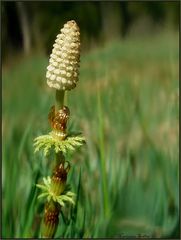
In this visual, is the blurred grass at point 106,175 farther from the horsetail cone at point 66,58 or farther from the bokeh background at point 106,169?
the horsetail cone at point 66,58

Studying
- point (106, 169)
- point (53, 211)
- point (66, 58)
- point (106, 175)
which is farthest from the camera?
point (106, 169)

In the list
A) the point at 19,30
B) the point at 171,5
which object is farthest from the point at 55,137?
the point at 171,5

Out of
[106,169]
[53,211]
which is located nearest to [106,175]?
[106,169]

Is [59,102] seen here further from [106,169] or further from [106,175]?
[106,169]

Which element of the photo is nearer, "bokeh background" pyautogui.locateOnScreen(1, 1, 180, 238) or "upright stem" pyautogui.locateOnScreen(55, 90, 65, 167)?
"upright stem" pyautogui.locateOnScreen(55, 90, 65, 167)

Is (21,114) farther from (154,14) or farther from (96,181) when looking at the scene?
(154,14)

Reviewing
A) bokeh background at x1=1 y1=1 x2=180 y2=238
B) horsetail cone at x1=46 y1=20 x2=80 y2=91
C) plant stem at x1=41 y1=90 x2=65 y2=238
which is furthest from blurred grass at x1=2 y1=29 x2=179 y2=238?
horsetail cone at x1=46 y1=20 x2=80 y2=91

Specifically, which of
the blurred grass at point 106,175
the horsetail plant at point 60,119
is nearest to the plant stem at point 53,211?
the horsetail plant at point 60,119

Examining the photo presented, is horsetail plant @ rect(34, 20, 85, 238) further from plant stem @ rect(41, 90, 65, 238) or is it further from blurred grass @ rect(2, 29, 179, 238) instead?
blurred grass @ rect(2, 29, 179, 238)
